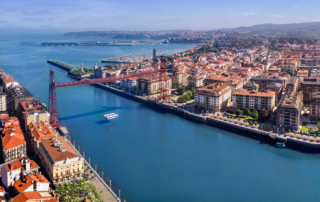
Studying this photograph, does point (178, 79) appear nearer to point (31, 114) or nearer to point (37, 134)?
point (31, 114)

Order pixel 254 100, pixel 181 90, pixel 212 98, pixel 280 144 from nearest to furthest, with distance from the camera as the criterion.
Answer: pixel 280 144, pixel 254 100, pixel 212 98, pixel 181 90

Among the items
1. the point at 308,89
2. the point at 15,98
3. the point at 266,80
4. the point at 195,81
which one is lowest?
the point at 15,98

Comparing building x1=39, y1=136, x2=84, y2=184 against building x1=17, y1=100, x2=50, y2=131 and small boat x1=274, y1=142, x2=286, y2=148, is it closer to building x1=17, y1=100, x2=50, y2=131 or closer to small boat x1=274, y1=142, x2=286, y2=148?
building x1=17, y1=100, x2=50, y2=131

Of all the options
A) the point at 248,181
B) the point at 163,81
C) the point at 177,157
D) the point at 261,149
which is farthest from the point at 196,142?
the point at 163,81

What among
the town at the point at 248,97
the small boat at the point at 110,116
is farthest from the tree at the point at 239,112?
the small boat at the point at 110,116

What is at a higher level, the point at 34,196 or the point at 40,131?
the point at 40,131

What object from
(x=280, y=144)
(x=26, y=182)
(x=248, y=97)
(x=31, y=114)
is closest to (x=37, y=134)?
(x=31, y=114)

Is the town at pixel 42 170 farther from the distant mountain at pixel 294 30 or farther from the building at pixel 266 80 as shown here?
the distant mountain at pixel 294 30
